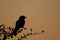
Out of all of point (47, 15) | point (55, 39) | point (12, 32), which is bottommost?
point (55, 39)

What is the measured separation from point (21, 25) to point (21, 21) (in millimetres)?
36

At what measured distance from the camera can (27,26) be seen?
1608 mm

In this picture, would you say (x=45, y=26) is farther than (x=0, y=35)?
Yes

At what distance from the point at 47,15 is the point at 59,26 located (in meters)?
0.18

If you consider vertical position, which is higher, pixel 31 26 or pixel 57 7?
pixel 57 7

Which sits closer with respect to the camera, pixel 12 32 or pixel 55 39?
pixel 12 32

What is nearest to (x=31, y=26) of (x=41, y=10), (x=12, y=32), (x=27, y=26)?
(x=27, y=26)

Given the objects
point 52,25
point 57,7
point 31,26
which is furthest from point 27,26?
point 57,7

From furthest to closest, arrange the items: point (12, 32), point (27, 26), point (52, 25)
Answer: point (52, 25)
point (27, 26)
point (12, 32)

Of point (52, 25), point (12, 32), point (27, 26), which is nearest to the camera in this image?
point (12, 32)

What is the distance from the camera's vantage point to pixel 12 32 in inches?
54.0

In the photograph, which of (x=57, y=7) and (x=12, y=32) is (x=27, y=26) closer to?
(x=12, y=32)

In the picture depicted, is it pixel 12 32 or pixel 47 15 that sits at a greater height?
pixel 47 15

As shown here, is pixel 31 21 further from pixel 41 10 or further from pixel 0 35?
pixel 0 35
